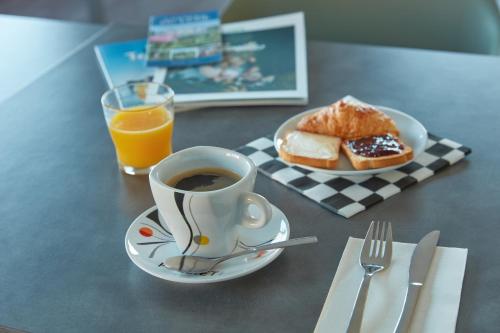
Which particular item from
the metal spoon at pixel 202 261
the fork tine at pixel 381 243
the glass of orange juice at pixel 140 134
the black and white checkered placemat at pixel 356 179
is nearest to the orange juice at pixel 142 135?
the glass of orange juice at pixel 140 134

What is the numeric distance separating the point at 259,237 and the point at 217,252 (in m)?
0.06

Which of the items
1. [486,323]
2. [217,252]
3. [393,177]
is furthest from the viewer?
[393,177]

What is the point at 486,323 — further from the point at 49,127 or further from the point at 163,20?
the point at 163,20

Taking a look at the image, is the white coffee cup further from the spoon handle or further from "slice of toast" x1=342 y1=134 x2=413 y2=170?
"slice of toast" x1=342 y1=134 x2=413 y2=170

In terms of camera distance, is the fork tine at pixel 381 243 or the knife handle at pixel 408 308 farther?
the fork tine at pixel 381 243

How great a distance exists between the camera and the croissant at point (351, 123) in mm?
964

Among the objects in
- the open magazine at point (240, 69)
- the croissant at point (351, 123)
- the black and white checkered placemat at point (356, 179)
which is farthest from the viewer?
the open magazine at point (240, 69)

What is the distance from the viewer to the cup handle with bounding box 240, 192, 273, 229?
0.72 metres

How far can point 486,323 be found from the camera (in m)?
0.64

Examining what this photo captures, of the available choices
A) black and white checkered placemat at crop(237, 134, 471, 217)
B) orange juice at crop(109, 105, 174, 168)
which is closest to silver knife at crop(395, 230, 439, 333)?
black and white checkered placemat at crop(237, 134, 471, 217)

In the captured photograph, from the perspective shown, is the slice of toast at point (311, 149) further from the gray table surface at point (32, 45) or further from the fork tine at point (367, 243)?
the gray table surface at point (32, 45)

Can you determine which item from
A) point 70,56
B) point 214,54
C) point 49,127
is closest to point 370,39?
point 214,54

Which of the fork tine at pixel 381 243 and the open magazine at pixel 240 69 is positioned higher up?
the open magazine at pixel 240 69

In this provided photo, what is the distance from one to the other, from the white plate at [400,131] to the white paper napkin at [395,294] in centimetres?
14
